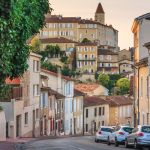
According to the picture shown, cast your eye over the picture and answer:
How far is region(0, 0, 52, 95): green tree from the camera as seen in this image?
59.1 feet

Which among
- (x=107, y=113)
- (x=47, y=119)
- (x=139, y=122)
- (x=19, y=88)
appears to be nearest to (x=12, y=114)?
(x=19, y=88)

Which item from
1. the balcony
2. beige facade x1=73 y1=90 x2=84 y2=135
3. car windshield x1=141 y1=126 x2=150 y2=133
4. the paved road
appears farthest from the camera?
beige facade x1=73 y1=90 x2=84 y2=135

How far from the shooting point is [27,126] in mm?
69875

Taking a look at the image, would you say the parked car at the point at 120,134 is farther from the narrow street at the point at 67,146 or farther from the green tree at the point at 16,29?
the green tree at the point at 16,29

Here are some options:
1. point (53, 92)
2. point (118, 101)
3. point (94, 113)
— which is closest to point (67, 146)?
point (53, 92)

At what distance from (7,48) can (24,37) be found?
212cm

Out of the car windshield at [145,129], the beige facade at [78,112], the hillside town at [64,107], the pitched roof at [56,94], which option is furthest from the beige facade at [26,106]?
the car windshield at [145,129]

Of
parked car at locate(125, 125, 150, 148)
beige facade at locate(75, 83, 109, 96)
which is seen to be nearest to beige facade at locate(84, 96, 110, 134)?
beige facade at locate(75, 83, 109, 96)

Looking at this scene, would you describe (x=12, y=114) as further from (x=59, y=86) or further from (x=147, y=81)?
(x=59, y=86)

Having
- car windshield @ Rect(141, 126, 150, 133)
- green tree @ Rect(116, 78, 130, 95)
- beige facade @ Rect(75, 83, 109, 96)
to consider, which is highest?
green tree @ Rect(116, 78, 130, 95)

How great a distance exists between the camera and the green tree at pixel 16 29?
59.1ft

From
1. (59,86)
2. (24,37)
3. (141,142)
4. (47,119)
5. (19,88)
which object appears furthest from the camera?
(59,86)

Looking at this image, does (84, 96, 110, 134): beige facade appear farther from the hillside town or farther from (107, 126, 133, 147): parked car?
(107, 126, 133, 147): parked car

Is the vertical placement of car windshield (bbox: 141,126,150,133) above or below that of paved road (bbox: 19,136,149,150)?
above
